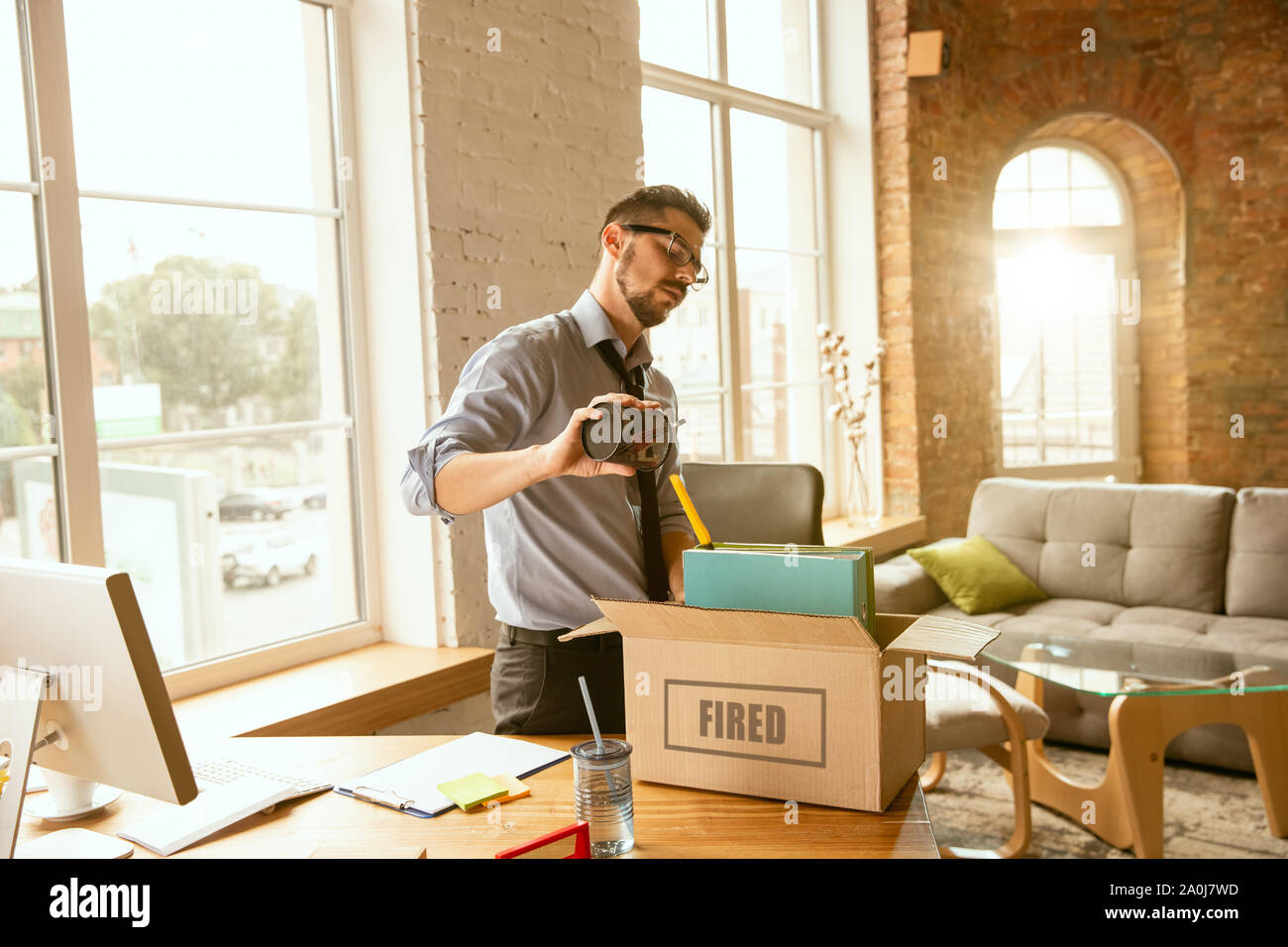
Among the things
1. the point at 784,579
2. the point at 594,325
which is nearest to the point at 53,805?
the point at 784,579

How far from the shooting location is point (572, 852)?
1125mm

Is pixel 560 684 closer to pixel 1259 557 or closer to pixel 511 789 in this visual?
pixel 511 789

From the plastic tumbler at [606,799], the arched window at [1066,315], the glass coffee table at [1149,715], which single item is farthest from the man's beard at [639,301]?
the arched window at [1066,315]

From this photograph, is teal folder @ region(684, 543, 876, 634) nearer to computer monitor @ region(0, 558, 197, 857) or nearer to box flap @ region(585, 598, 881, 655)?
box flap @ region(585, 598, 881, 655)

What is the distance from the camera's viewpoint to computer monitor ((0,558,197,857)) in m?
1.10

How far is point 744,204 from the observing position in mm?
4625

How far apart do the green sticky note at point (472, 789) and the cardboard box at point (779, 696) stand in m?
0.20

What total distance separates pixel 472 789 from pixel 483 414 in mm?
659

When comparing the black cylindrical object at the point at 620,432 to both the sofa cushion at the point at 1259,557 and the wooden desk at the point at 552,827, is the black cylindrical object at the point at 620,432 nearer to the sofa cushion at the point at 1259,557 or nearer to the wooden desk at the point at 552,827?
the wooden desk at the point at 552,827

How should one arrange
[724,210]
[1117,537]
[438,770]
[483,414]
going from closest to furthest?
[438,770], [483,414], [1117,537], [724,210]

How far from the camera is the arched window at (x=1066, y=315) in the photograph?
19.3 ft

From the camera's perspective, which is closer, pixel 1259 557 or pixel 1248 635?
pixel 1248 635

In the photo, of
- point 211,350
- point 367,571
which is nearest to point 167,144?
point 211,350

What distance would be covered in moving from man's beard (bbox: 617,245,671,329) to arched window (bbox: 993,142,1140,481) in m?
4.36
